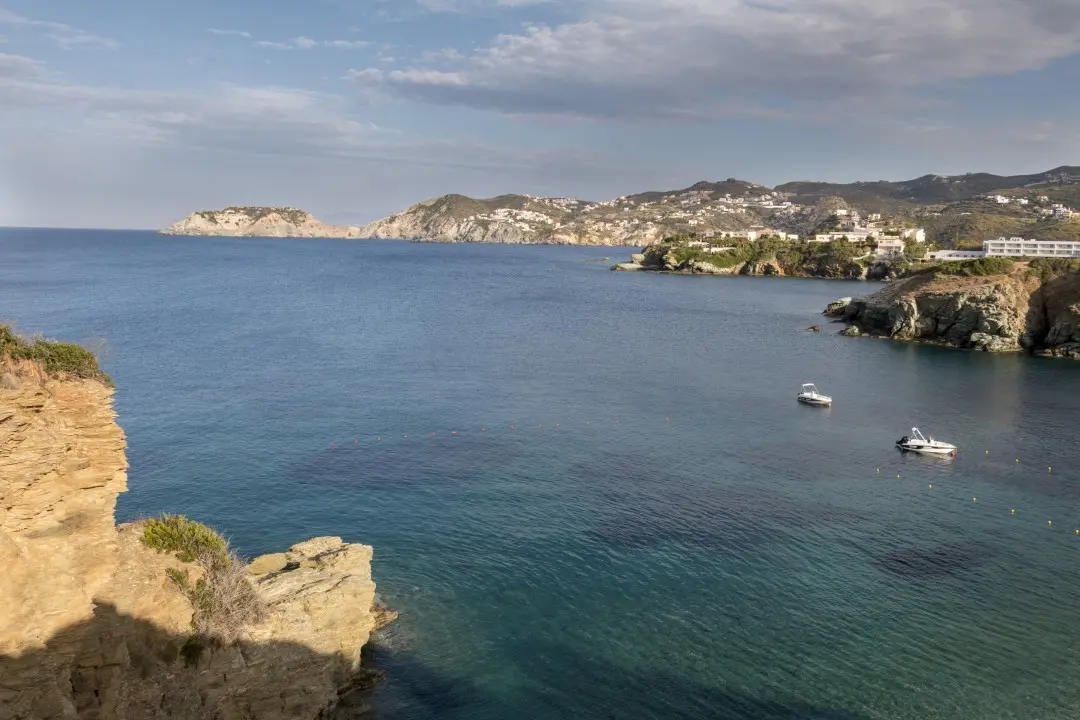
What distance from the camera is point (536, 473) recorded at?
4897 cm

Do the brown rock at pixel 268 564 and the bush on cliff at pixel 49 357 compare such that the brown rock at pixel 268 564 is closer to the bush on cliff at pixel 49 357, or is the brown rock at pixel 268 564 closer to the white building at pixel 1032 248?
the bush on cliff at pixel 49 357

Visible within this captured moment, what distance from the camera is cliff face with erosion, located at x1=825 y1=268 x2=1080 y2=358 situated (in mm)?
96188

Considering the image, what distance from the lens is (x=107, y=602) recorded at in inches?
747

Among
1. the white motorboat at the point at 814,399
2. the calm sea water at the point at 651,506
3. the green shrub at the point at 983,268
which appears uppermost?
the green shrub at the point at 983,268

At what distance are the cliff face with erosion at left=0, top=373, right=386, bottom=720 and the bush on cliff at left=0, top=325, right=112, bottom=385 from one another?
74 cm

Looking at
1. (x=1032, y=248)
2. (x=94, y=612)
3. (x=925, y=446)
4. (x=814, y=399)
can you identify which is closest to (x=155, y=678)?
(x=94, y=612)

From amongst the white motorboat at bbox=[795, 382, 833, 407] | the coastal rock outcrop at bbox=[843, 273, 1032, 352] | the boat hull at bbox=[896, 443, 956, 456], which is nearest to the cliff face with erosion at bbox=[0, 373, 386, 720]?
the boat hull at bbox=[896, 443, 956, 456]

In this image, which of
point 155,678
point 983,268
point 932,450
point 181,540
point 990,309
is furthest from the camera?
point 983,268

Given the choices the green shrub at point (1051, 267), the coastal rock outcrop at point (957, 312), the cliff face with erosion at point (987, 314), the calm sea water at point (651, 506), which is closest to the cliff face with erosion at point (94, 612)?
the calm sea water at point (651, 506)

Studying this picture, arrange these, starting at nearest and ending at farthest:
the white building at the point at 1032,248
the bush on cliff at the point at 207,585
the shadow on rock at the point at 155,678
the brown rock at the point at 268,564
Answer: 1. the shadow on rock at the point at 155,678
2. the bush on cliff at the point at 207,585
3. the brown rock at the point at 268,564
4. the white building at the point at 1032,248

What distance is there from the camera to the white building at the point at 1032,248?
470 feet

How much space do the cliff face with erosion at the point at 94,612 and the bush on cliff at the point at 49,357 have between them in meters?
0.74

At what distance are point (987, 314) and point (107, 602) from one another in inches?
4324

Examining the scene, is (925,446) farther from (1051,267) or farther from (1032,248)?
(1032,248)
